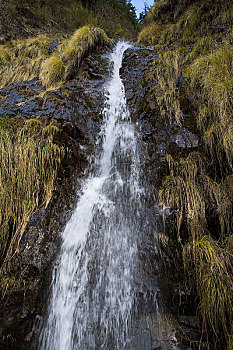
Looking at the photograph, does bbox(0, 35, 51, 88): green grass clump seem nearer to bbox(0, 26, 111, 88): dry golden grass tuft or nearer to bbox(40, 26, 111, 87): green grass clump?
bbox(0, 26, 111, 88): dry golden grass tuft

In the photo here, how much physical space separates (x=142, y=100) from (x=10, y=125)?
3.16 metres

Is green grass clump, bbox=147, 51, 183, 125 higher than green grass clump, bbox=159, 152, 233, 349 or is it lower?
higher

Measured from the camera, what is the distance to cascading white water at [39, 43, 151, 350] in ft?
7.32

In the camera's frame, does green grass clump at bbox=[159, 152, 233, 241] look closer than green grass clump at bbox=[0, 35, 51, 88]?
Yes

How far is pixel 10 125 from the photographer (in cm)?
346

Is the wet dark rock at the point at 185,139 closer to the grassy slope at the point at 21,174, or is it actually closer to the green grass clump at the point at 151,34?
the grassy slope at the point at 21,174

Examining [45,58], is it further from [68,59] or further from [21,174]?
[21,174]

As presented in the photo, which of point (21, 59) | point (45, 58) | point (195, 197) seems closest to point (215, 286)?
point (195, 197)

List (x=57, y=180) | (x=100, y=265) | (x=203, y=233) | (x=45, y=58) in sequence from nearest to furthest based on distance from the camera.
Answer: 1. (x=100, y=265)
2. (x=203, y=233)
3. (x=57, y=180)
4. (x=45, y=58)

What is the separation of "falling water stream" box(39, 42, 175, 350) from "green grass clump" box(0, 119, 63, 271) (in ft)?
2.15

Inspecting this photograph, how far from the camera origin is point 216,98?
3494mm

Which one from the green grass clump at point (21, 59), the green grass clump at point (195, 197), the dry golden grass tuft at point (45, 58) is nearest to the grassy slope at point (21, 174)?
the dry golden grass tuft at point (45, 58)

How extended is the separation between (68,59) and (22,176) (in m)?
4.60

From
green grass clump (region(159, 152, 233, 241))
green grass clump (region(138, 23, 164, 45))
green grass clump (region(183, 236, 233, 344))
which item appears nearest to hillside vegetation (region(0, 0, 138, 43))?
green grass clump (region(138, 23, 164, 45))
